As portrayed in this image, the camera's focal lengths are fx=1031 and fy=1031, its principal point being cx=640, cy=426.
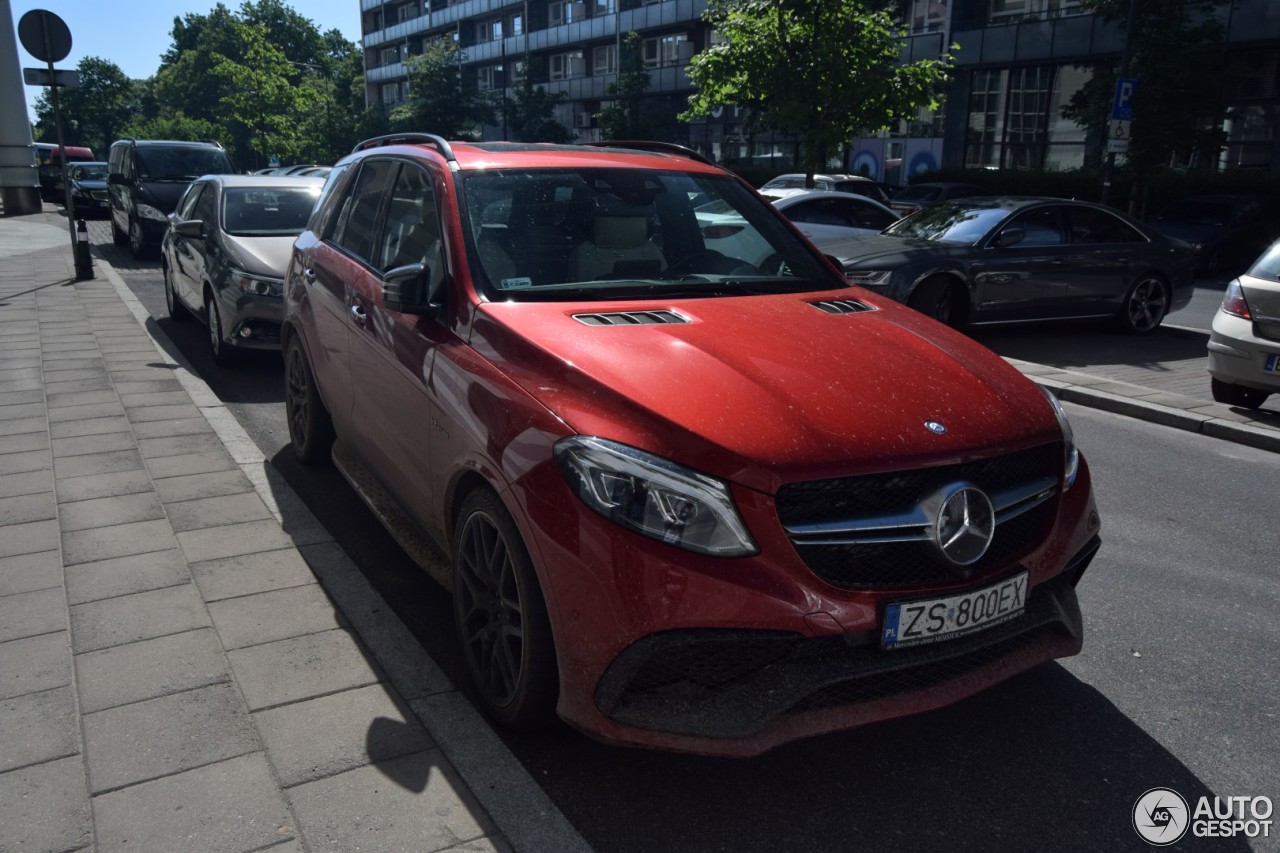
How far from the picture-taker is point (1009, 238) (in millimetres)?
10602

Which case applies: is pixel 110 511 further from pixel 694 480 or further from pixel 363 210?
pixel 694 480

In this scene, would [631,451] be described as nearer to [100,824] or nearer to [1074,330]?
[100,824]

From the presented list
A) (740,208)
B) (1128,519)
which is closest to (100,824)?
(740,208)

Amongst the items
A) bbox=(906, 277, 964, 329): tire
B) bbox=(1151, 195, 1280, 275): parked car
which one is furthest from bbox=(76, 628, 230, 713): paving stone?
bbox=(1151, 195, 1280, 275): parked car

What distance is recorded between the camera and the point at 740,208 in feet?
15.3

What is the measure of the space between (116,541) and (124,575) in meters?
0.46

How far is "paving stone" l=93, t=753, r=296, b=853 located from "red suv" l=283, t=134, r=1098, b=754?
2.40 feet

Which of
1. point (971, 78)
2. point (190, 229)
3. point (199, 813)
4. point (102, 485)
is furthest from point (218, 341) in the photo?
point (971, 78)

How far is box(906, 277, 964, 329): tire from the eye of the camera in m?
10.2

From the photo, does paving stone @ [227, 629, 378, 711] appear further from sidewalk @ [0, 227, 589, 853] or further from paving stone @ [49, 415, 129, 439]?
paving stone @ [49, 415, 129, 439]

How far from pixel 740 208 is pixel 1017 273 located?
6983mm

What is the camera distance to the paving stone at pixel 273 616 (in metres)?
3.87

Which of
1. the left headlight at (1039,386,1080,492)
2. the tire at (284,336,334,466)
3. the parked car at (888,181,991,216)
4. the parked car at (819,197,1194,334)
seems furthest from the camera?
the parked car at (888,181,991,216)

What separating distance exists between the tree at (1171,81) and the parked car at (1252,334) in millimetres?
17913
